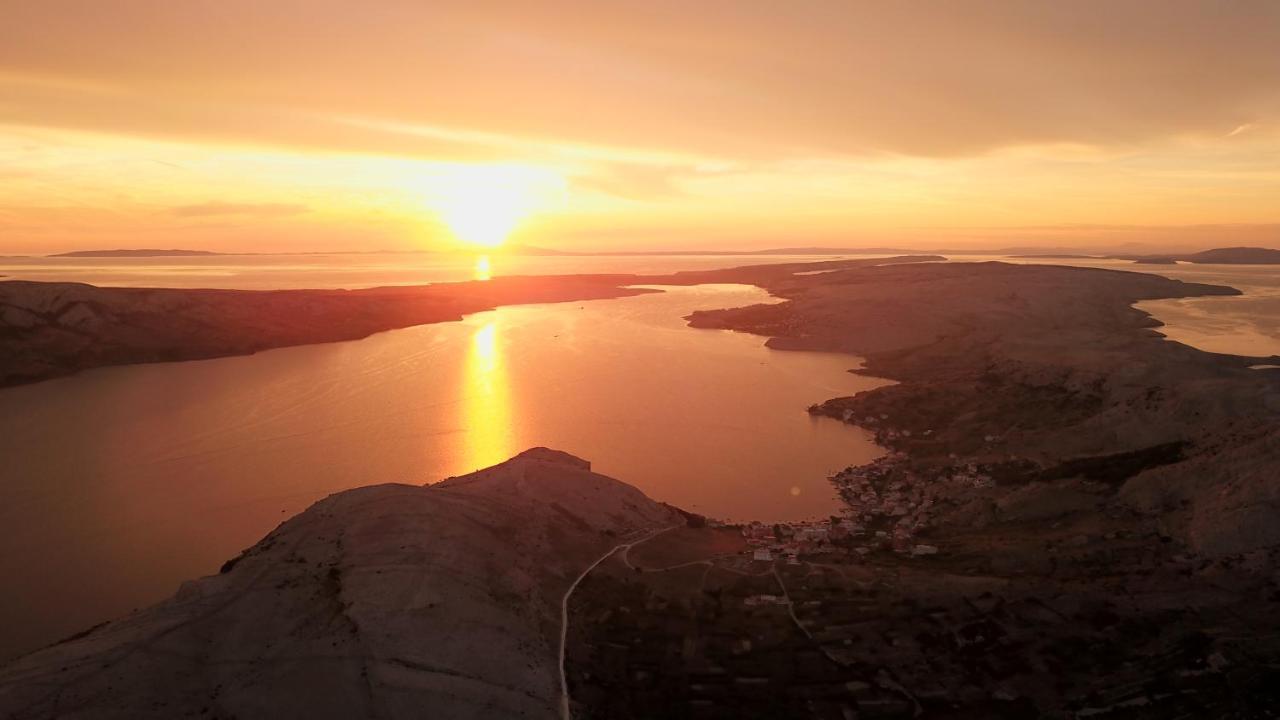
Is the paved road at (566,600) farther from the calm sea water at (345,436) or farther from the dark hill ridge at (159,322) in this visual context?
the dark hill ridge at (159,322)

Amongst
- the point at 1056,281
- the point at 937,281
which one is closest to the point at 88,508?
the point at 937,281

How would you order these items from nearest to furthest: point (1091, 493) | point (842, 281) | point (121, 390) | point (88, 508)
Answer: point (1091, 493)
point (88, 508)
point (121, 390)
point (842, 281)

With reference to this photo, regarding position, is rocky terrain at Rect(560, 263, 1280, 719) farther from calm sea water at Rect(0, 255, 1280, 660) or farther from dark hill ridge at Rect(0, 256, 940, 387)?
dark hill ridge at Rect(0, 256, 940, 387)

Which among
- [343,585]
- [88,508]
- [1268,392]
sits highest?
[1268,392]

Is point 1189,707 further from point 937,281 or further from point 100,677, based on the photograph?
point 937,281

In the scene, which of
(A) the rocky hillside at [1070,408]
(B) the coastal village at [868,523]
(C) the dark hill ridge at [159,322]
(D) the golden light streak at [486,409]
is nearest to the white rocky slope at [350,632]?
(B) the coastal village at [868,523]

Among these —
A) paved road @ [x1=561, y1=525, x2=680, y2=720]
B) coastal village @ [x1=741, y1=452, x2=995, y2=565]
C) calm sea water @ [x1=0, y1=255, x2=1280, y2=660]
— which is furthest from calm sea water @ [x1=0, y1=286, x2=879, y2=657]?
paved road @ [x1=561, y1=525, x2=680, y2=720]
